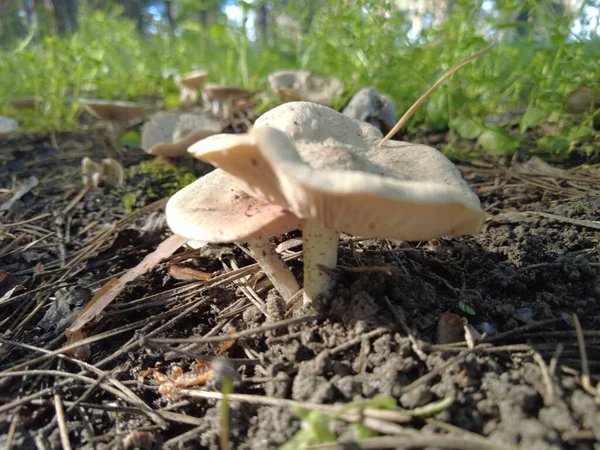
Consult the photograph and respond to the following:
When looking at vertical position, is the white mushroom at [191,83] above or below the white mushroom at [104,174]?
above

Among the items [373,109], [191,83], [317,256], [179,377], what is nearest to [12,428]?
[179,377]

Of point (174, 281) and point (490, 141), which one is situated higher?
point (490, 141)

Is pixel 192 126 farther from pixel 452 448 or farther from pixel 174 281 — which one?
pixel 452 448

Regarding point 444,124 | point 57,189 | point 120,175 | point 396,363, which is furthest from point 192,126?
point 396,363

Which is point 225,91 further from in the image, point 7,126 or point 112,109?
point 7,126

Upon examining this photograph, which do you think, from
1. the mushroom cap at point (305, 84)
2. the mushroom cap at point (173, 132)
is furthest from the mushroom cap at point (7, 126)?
the mushroom cap at point (305, 84)

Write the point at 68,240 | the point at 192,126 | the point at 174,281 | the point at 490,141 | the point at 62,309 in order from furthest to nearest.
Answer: the point at 192,126 → the point at 490,141 → the point at 68,240 → the point at 174,281 → the point at 62,309

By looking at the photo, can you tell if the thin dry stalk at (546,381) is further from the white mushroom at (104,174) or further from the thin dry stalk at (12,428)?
the white mushroom at (104,174)
